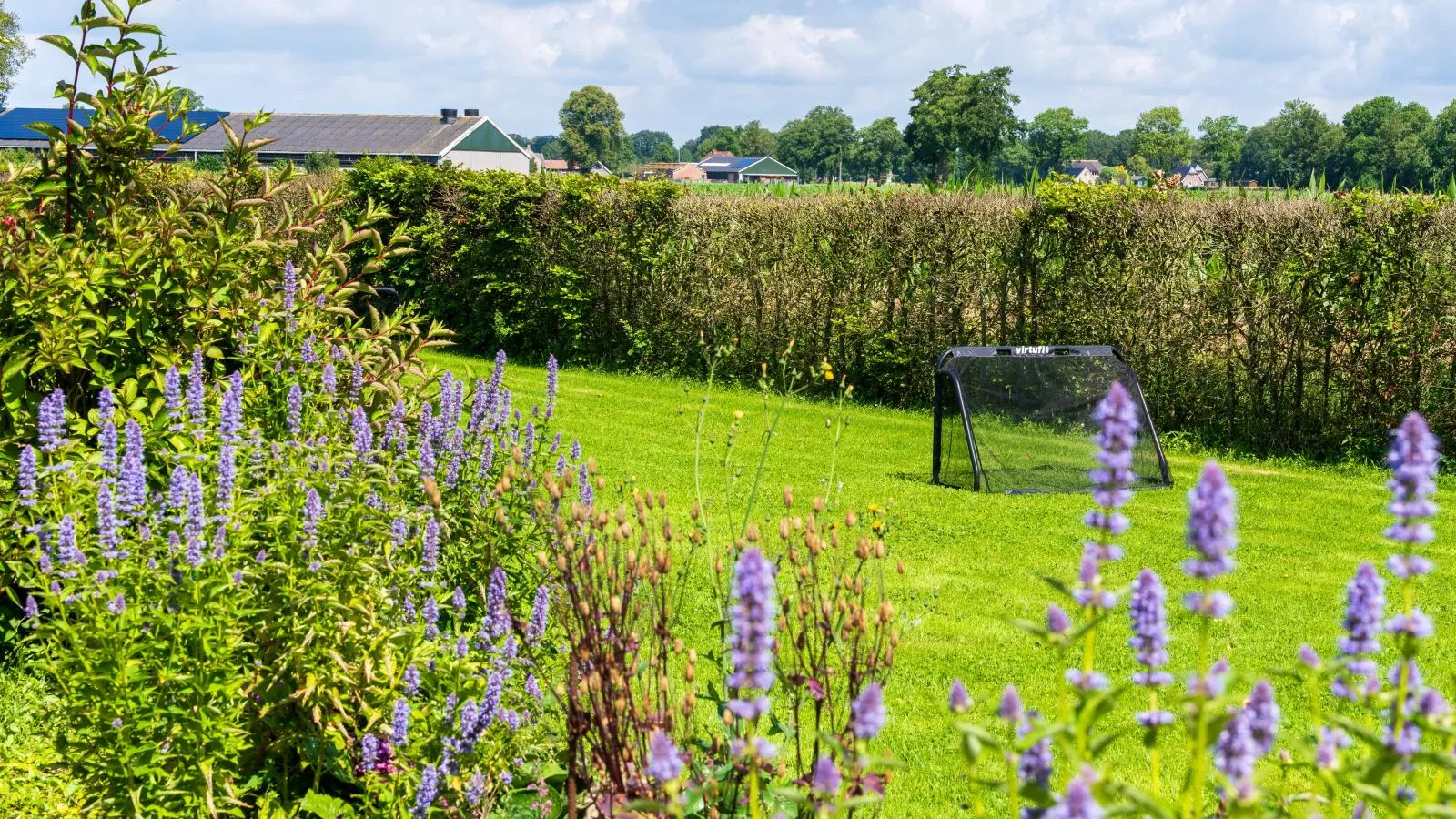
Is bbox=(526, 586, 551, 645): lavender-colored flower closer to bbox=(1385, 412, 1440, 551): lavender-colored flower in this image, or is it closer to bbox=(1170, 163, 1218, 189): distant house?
bbox=(1385, 412, 1440, 551): lavender-colored flower

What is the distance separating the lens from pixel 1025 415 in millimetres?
9523

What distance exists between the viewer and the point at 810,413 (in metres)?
12.9

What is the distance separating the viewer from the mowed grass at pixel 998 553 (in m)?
5.52

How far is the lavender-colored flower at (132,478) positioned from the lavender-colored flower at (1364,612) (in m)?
2.93

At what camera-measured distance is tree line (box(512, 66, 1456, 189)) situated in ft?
304

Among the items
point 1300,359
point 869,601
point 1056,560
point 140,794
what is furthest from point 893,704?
point 1300,359

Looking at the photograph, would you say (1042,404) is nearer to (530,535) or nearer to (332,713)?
(530,535)

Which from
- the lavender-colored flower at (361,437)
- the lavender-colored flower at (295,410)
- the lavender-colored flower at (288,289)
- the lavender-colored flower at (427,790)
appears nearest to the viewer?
the lavender-colored flower at (427,790)

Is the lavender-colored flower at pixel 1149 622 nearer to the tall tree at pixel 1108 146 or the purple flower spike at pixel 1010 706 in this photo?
the purple flower spike at pixel 1010 706

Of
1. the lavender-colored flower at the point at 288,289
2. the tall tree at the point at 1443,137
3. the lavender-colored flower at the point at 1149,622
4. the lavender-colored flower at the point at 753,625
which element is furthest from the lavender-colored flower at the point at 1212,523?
the tall tree at the point at 1443,137

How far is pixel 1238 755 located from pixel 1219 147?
16367cm

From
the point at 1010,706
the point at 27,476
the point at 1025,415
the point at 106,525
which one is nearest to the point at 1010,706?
the point at 1010,706

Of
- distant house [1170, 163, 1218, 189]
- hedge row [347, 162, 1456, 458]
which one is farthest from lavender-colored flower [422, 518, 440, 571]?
distant house [1170, 163, 1218, 189]

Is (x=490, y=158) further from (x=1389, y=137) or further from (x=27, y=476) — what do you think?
(x=27, y=476)
